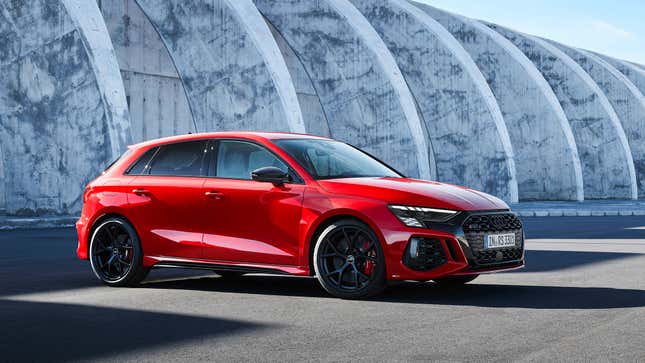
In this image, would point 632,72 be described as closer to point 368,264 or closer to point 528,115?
point 528,115

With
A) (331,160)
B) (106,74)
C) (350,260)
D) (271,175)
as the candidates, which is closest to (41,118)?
(106,74)

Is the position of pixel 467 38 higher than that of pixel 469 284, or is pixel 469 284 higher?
pixel 467 38

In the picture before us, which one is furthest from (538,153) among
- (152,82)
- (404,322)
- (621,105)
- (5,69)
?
(404,322)

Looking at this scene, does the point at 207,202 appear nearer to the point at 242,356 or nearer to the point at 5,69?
the point at 242,356

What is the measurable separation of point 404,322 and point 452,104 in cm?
2935

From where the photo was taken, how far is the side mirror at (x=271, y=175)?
8641 millimetres

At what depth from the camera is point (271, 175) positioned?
8.63 m

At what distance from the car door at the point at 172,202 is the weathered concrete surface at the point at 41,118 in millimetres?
12301

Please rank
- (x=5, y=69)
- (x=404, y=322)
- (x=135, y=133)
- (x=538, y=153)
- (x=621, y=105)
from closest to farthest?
1. (x=404, y=322)
2. (x=5, y=69)
3. (x=135, y=133)
4. (x=538, y=153)
5. (x=621, y=105)

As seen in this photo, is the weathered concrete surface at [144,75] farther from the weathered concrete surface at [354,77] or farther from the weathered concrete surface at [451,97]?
the weathered concrete surface at [451,97]

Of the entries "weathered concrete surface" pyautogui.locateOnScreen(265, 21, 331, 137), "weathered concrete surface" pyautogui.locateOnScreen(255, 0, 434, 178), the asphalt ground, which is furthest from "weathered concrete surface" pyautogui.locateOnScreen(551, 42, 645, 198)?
the asphalt ground

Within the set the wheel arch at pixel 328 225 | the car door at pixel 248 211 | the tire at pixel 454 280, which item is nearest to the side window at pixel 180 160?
the car door at pixel 248 211

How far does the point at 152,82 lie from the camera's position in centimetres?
3334

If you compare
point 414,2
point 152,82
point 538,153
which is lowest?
point 538,153
